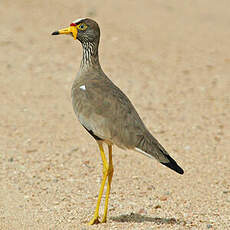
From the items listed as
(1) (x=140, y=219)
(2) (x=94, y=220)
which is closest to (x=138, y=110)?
(1) (x=140, y=219)

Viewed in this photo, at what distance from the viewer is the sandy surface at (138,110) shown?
22.3 feet

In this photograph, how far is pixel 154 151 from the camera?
19.2 ft

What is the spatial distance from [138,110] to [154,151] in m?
4.62

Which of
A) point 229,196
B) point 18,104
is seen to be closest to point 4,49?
point 18,104

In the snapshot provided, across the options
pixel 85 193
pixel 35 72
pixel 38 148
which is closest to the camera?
pixel 85 193

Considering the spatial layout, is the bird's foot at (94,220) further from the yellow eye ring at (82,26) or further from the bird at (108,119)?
the yellow eye ring at (82,26)

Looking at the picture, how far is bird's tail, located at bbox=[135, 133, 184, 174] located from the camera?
5.80 metres

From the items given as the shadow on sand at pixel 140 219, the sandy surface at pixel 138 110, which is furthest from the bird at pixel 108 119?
the sandy surface at pixel 138 110

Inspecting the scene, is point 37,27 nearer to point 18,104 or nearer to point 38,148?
point 18,104

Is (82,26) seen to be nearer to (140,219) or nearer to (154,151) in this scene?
(154,151)

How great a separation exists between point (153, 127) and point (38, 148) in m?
2.25

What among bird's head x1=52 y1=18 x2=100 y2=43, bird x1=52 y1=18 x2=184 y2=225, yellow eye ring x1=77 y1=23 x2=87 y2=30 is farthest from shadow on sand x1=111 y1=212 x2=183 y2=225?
yellow eye ring x1=77 y1=23 x2=87 y2=30

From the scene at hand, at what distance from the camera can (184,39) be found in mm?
15211

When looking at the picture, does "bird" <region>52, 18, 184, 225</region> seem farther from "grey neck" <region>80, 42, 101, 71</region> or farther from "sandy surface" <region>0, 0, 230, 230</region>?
"sandy surface" <region>0, 0, 230, 230</region>
